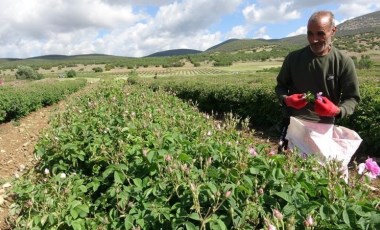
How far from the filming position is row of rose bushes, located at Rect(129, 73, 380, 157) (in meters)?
7.50

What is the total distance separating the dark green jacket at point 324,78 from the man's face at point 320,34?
82mm

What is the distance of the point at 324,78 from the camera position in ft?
10.7

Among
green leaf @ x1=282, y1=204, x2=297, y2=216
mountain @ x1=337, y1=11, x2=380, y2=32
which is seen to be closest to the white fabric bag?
green leaf @ x1=282, y1=204, x2=297, y2=216

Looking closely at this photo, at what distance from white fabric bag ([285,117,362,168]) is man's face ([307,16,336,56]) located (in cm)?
62

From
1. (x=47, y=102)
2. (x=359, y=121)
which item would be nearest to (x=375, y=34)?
(x=47, y=102)

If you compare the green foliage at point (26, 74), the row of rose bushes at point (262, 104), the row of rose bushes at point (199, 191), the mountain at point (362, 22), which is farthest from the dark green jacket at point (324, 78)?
the mountain at point (362, 22)

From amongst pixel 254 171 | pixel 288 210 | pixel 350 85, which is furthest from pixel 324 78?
pixel 288 210

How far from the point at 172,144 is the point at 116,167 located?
0.53 m

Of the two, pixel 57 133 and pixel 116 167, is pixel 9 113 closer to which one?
pixel 57 133

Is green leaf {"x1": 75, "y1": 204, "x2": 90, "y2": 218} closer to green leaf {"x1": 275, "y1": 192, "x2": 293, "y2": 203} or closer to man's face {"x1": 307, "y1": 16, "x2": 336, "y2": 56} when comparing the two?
green leaf {"x1": 275, "y1": 192, "x2": 293, "y2": 203}

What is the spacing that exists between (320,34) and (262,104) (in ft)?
29.4

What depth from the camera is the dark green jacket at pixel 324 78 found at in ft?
10.4

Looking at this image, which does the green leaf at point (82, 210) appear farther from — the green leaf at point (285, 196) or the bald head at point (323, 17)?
the bald head at point (323, 17)

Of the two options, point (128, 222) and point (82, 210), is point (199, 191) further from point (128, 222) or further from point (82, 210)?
point (82, 210)
